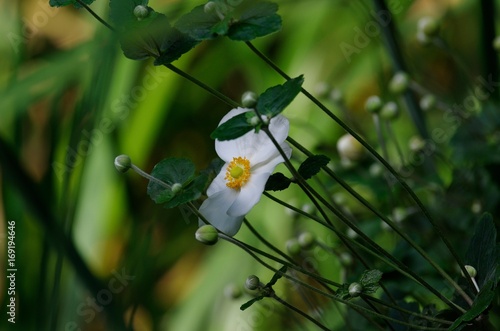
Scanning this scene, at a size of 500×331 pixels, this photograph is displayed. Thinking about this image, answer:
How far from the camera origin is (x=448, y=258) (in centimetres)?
53

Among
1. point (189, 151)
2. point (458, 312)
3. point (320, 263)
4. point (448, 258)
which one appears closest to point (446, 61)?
point (189, 151)

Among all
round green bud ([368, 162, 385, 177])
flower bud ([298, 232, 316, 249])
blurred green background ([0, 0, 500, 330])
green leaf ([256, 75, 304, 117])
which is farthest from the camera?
blurred green background ([0, 0, 500, 330])

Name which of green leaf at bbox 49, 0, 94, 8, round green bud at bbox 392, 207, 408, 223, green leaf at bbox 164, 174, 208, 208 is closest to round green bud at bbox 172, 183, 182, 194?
green leaf at bbox 164, 174, 208, 208

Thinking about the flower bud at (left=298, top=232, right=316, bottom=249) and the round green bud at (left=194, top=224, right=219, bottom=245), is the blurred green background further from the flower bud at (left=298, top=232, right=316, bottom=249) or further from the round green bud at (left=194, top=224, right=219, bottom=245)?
the round green bud at (left=194, top=224, right=219, bottom=245)

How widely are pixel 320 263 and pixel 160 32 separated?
0.49 metres

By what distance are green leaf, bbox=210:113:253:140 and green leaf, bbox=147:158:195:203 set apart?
4 cm

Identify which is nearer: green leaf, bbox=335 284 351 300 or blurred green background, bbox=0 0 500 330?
green leaf, bbox=335 284 351 300

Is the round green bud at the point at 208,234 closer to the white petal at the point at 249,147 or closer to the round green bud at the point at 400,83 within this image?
the white petal at the point at 249,147

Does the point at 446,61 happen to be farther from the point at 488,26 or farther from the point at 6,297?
the point at 6,297

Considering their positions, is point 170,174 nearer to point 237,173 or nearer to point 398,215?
point 237,173

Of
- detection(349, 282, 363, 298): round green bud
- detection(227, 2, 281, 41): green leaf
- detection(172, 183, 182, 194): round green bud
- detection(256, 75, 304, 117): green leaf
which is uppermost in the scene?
detection(227, 2, 281, 41): green leaf

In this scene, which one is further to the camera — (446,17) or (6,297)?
(446,17)

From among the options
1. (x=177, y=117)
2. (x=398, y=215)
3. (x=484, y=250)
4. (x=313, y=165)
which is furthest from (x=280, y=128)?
(x=177, y=117)

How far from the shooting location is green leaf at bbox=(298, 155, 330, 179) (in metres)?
0.32
